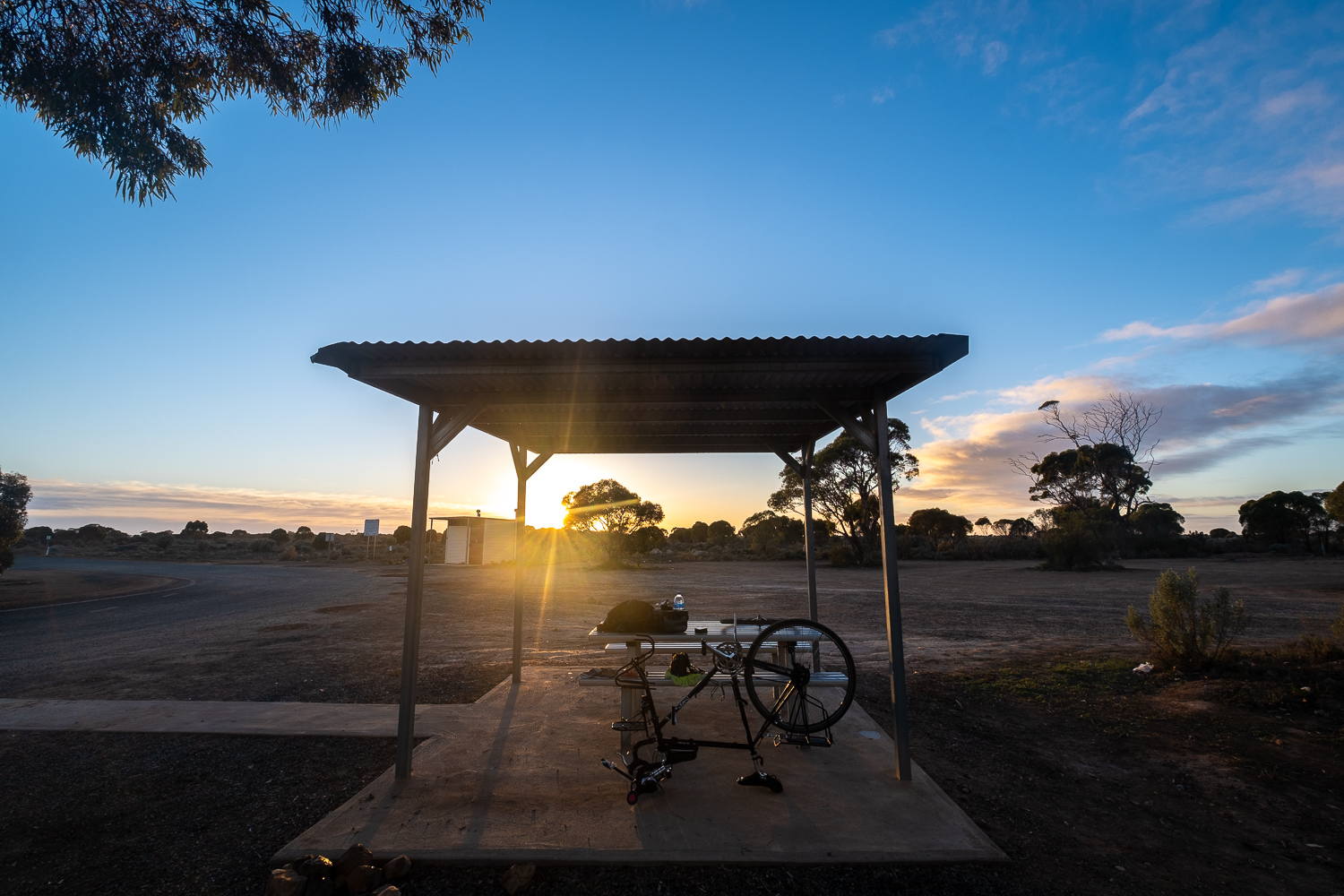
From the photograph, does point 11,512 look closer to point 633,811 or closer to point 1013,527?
point 633,811

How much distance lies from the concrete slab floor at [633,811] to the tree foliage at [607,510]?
3717 cm

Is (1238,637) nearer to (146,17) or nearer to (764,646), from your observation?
(764,646)

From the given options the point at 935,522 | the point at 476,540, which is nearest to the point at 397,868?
the point at 476,540

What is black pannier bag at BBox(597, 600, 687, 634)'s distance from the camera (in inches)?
220

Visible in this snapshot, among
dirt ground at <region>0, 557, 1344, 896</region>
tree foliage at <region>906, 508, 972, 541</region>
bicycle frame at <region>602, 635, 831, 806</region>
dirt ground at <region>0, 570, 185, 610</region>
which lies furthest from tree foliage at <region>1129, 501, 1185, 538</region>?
dirt ground at <region>0, 570, 185, 610</region>

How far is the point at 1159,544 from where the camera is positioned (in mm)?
37094

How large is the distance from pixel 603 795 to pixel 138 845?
10.1 ft

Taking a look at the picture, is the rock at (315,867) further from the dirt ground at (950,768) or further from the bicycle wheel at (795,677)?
the bicycle wheel at (795,677)

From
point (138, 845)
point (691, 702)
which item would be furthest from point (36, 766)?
point (691, 702)

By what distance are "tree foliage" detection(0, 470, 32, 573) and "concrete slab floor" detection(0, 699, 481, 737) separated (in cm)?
1922

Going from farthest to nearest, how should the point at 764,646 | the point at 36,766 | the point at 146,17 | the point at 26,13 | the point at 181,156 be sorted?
the point at 181,156
the point at 146,17
the point at 26,13
the point at 764,646
the point at 36,766

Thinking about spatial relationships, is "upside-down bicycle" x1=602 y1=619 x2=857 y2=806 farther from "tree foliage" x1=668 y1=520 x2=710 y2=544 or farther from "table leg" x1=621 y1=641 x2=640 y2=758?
"tree foliage" x1=668 y1=520 x2=710 y2=544

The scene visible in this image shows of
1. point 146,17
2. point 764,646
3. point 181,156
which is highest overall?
point 146,17

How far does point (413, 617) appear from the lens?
195 inches
